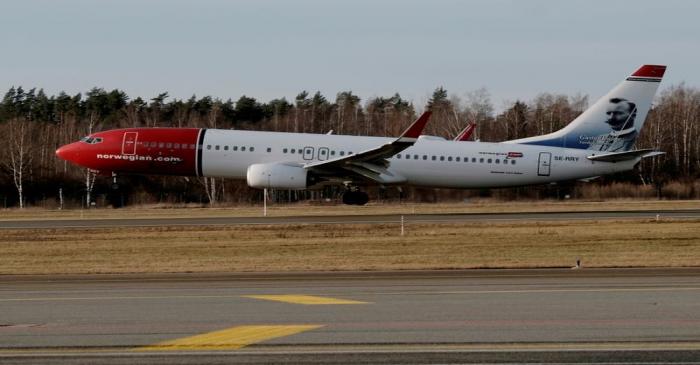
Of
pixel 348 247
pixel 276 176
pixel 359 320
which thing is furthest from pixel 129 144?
pixel 359 320

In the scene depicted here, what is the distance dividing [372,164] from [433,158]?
2.78 metres

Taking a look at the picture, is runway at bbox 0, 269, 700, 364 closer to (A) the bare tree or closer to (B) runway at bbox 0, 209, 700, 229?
(B) runway at bbox 0, 209, 700, 229

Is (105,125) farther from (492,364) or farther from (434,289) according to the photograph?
(492,364)

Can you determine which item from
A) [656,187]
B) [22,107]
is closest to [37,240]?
[656,187]

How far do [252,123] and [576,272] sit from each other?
84265 millimetres

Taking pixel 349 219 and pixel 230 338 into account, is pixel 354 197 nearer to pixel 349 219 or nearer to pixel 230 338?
pixel 349 219

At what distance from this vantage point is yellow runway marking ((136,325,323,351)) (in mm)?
11461

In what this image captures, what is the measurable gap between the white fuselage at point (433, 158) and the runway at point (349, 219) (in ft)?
7.75

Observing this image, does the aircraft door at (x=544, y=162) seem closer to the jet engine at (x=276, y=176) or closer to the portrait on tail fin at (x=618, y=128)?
the portrait on tail fin at (x=618, y=128)

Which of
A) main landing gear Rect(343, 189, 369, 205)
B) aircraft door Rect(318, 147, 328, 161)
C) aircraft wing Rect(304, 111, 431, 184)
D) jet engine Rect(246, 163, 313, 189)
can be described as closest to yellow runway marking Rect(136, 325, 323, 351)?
aircraft wing Rect(304, 111, 431, 184)

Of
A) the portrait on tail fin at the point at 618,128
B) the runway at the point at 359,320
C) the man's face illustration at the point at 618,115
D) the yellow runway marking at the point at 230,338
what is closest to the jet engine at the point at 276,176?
the portrait on tail fin at the point at 618,128

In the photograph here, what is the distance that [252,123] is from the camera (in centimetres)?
10412

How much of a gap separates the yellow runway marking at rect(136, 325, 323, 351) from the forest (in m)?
44.1

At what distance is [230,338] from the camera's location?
12.1m
